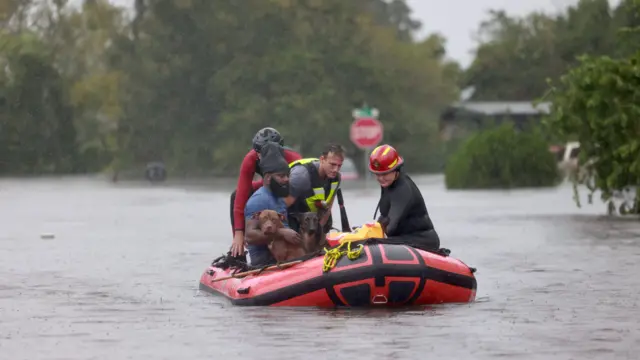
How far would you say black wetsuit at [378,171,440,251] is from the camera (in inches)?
708

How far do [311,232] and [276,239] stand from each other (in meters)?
0.39

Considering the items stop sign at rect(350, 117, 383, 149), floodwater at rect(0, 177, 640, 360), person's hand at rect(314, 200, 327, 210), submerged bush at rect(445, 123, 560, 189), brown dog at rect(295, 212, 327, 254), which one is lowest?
stop sign at rect(350, 117, 383, 149)

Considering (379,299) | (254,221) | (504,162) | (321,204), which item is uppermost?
(321,204)

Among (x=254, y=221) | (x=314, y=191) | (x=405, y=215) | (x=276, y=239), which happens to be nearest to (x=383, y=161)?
(x=405, y=215)

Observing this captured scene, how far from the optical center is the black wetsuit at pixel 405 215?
59.0 feet

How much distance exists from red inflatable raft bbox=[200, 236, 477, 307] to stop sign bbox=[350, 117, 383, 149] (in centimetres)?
7739

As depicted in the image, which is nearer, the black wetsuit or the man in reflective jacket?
the black wetsuit

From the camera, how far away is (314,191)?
1903 centimetres

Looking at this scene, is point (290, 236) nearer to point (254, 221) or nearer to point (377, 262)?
point (254, 221)

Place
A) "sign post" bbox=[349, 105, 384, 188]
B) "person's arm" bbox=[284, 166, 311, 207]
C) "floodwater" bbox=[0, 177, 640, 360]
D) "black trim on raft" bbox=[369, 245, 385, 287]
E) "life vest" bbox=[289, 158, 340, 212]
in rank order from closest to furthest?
"floodwater" bbox=[0, 177, 640, 360] → "black trim on raft" bbox=[369, 245, 385, 287] → "person's arm" bbox=[284, 166, 311, 207] → "life vest" bbox=[289, 158, 340, 212] → "sign post" bbox=[349, 105, 384, 188]

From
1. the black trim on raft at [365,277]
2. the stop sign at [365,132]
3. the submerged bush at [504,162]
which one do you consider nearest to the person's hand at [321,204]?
the black trim on raft at [365,277]

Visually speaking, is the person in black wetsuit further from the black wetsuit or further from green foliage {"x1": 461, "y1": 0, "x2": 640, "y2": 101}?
green foliage {"x1": 461, "y1": 0, "x2": 640, "y2": 101}

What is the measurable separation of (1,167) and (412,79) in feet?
84.5

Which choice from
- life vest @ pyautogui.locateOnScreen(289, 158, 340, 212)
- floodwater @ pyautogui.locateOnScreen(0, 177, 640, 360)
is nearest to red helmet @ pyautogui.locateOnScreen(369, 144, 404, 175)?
life vest @ pyautogui.locateOnScreen(289, 158, 340, 212)
